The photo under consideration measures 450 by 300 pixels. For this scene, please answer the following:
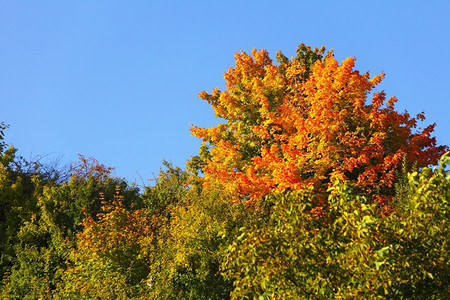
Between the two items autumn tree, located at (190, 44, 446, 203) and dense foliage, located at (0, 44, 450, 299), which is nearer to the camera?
dense foliage, located at (0, 44, 450, 299)

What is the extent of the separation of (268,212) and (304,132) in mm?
6189

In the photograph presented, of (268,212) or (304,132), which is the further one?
(304,132)

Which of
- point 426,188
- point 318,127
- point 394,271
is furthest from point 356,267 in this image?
point 318,127

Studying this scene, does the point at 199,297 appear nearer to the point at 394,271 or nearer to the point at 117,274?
the point at 117,274

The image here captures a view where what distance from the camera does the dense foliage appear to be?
9445 millimetres

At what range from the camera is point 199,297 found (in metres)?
17.6

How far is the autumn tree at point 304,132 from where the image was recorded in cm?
2664

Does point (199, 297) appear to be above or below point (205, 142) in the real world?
below

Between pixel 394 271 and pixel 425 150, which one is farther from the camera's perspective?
pixel 425 150

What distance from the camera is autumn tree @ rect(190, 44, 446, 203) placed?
26641 millimetres

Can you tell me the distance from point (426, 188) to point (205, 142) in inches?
1050

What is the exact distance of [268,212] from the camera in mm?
22844

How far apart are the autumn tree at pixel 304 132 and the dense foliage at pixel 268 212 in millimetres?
88

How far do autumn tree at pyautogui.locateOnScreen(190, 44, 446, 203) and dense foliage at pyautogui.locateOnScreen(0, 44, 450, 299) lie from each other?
88mm
